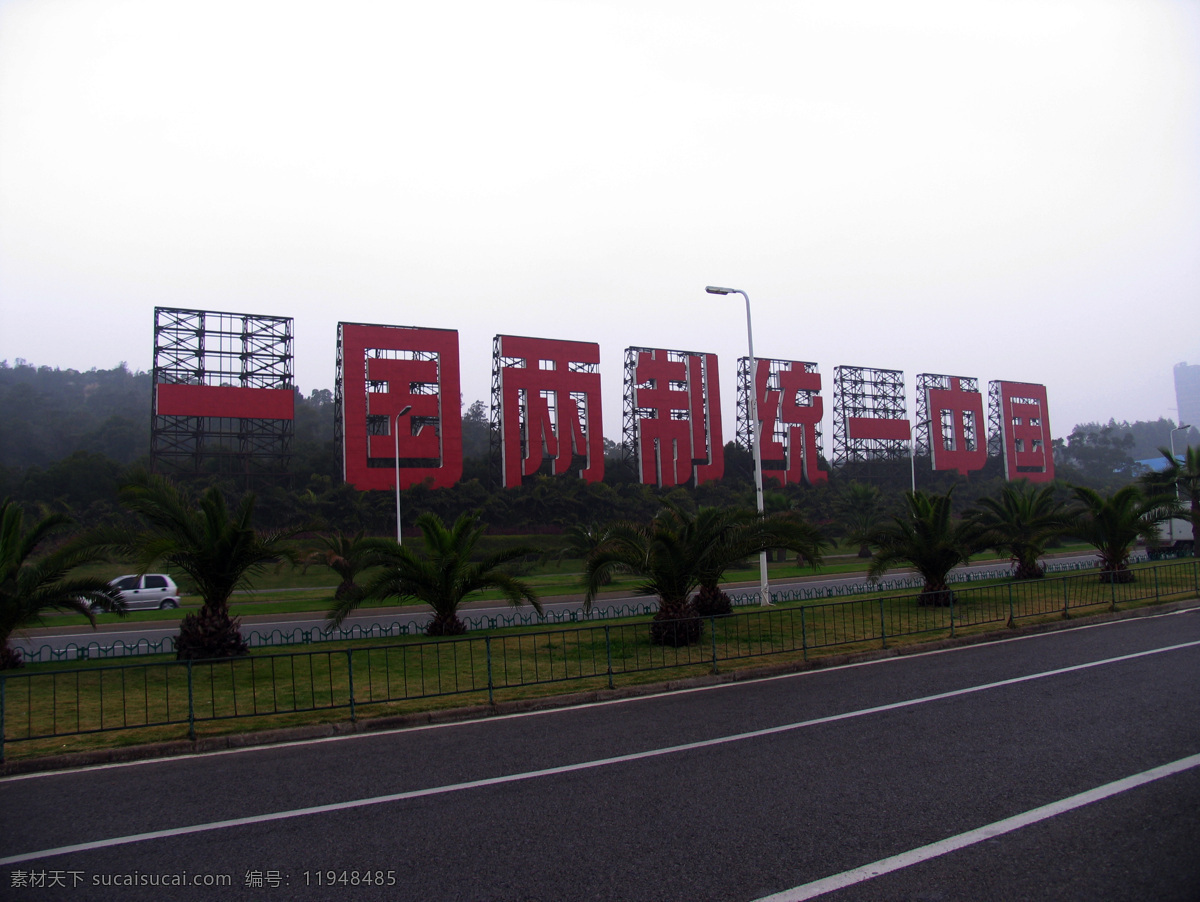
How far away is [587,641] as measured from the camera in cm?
1549

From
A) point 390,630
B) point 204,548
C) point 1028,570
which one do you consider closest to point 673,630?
point 390,630

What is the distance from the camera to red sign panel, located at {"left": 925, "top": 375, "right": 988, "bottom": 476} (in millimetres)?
70125

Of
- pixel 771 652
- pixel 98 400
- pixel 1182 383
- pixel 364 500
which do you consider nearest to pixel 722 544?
pixel 771 652

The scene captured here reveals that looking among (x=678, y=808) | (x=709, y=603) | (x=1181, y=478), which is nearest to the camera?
(x=678, y=808)

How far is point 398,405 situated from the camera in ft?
151

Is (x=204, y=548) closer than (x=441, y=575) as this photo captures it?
Yes

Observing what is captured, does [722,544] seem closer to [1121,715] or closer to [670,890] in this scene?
[1121,715]

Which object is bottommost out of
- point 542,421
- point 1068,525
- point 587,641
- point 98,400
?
point 587,641

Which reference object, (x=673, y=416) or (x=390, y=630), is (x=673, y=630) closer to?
(x=390, y=630)

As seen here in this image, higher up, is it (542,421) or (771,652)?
(542,421)

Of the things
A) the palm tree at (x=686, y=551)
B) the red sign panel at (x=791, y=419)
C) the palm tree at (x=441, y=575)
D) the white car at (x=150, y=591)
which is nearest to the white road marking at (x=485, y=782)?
the palm tree at (x=686, y=551)

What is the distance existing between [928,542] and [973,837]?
15263 millimetres

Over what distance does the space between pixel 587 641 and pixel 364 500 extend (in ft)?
104

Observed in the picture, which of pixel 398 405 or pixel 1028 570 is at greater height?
pixel 398 405
